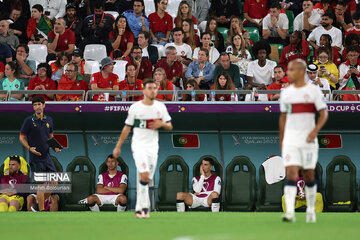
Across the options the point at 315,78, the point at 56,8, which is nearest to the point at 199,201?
the point at 315,78

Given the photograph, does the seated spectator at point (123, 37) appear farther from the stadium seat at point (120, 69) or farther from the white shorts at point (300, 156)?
the white shorts at point (300, 156)

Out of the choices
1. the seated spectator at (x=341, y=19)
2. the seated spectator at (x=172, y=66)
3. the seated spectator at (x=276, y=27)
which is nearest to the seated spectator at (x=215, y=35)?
the seated spectator at (x=276, y=27)

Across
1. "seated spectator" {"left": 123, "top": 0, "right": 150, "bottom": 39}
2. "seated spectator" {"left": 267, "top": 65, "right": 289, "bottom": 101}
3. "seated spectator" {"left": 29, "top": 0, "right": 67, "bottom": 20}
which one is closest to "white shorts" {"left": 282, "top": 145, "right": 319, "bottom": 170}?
"seated spectator" {"left": 267, "top": 65, "right": 289, "bottom": 101}

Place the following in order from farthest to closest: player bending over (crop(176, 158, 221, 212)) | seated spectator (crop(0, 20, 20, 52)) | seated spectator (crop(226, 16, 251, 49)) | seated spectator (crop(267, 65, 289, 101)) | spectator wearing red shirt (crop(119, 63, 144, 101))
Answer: seated spectator (crop(0, 20, 20, 52)) < seated spectator (crop(226, 16, 251, 49)) < spectator wearing red shirt (crop(119, 63, 144, 101)) < seated spectator (crop(267, 65, 289, 101)) < player bending over (crop(176, 158, 221, 212))

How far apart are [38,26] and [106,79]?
17.8 ft

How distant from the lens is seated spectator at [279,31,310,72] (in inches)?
711

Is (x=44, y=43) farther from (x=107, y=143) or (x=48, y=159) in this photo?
(x=48, y=159)

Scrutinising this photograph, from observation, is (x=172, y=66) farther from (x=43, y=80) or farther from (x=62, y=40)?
(x=62, y=40)

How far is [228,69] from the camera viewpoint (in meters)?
16.8

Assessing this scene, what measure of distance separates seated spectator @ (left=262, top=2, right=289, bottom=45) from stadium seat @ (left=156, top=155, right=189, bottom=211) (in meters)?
5.37

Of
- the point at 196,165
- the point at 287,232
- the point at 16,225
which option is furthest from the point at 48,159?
the point at 287,232

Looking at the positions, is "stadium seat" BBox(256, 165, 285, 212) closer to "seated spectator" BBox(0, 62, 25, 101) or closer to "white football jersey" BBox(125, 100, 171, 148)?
"white football jersey" BBox(125, 100, 171, 148)

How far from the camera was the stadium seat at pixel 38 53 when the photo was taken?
1938cm

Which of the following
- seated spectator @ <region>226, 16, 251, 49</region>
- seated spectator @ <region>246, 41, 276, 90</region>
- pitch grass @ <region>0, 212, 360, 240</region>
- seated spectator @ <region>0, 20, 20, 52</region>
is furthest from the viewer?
seated spectator @ <region>0, 20, 20, 52</region>
